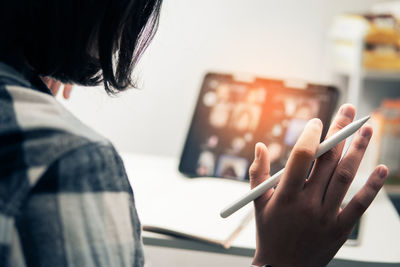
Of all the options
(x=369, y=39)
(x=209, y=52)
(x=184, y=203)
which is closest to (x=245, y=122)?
(x=184, y=203)

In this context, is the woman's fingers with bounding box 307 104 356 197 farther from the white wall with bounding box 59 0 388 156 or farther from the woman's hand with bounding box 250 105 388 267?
the white wall with bounding box 59 0 388 156

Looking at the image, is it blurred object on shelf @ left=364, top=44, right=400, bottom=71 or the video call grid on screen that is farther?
blurred object on shelf @ left=364, top=44, right=400, bottom=71

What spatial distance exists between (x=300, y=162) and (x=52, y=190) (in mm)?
241

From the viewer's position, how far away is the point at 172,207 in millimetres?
824

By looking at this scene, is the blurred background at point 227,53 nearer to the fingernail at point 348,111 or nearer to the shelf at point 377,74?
the shelf at point 377,74

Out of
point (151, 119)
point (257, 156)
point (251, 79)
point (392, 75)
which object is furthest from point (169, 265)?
point (257, 156)

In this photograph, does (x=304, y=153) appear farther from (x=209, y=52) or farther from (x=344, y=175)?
(x=209, y=52)

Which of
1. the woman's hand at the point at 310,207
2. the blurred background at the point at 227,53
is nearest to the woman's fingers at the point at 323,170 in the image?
the woman's hand at the point at 310,207

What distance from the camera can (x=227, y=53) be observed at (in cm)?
142

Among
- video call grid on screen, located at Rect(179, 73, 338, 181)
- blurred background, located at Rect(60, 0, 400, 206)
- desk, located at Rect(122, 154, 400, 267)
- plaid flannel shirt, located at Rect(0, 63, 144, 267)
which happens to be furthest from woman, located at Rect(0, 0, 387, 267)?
blurred background, located at Rect(60, 0, 400, 206)

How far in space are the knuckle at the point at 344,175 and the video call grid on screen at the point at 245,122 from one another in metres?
0.52

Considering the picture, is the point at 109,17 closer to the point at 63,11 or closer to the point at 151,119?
the point at 63,11

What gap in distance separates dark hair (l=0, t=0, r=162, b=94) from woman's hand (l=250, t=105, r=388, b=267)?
0.66 feet

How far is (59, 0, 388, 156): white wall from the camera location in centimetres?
140
